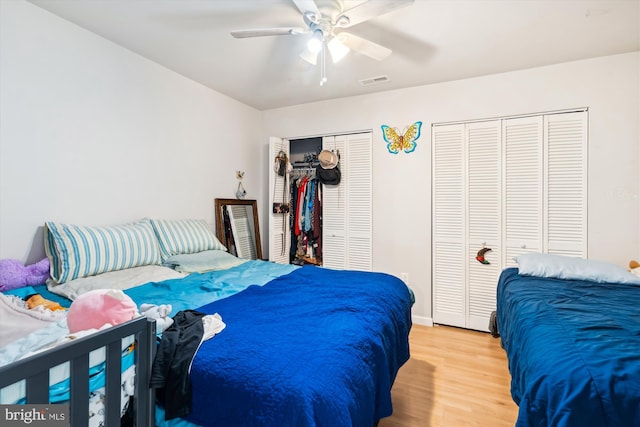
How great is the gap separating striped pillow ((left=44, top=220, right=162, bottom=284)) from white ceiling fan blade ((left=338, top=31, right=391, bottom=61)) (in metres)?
2.10

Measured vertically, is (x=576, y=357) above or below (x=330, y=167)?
below

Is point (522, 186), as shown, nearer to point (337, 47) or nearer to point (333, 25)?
point (337, 47)

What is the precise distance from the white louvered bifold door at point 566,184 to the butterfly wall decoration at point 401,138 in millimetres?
1179

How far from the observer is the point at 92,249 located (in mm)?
2041

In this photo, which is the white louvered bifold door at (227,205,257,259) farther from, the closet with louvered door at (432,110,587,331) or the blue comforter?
the blue comforter

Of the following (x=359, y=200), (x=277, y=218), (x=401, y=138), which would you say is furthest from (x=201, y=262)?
(x=401, y=138)

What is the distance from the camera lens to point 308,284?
2090mm

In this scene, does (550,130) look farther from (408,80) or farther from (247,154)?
(247,154)

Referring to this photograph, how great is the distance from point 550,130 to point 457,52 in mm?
1175

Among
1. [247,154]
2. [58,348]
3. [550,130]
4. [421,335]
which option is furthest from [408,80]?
[58,348]

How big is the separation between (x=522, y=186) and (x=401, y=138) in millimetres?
1281

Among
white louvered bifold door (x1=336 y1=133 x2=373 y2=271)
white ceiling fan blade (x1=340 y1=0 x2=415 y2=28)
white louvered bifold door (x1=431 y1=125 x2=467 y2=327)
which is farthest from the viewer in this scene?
white louvered bifold door (x1=336 y1=133 x2=373 y2=271)

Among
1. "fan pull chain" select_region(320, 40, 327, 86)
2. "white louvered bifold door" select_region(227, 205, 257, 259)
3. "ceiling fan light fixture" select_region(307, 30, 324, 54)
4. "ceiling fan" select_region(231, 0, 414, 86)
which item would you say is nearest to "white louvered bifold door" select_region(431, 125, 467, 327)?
"fan pull chain" select_region(320, 40, 327, 86)

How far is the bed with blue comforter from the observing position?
3.19 ft
